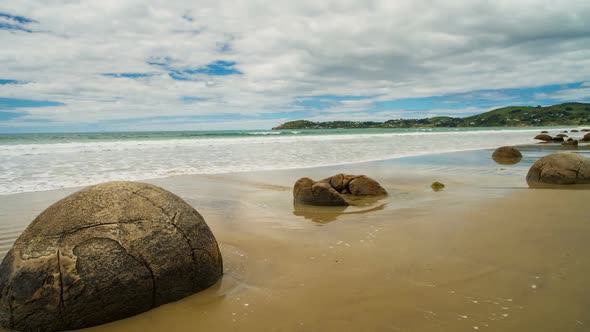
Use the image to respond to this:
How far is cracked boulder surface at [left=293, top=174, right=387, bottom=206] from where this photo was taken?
322 inches

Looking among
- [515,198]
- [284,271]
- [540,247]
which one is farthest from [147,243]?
[515,198]

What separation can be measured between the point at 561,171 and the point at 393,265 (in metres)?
8.30

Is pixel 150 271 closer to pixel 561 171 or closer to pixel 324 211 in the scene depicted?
pixel 324 211

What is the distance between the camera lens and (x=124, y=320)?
3.43 metres

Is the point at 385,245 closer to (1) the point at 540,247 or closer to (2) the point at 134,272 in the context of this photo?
(1) the point at 540,247

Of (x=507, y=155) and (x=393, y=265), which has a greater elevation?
(x=507, y=155)

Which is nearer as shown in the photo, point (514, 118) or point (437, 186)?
point (437, 186)

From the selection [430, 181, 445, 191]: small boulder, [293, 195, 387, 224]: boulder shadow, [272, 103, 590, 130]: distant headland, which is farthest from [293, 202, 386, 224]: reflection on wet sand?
[272, 103, 590, 130]: distant headland

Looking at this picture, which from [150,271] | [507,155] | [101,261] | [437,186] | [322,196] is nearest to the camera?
[101,261]

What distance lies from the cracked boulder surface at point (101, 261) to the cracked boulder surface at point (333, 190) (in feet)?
14.4

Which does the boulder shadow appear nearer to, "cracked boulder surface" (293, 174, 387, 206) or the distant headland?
"cracked boulder surface" (293, 174, 387, 206)

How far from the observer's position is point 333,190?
8.25 metres

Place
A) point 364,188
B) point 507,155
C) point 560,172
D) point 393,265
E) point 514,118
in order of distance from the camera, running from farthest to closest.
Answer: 1. point 514,118
2. point 507,155
3. point 560,172
4. point 364,188
5. point 393,265

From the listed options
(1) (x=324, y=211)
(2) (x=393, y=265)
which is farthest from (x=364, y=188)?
(2) (x=393, y=265)
